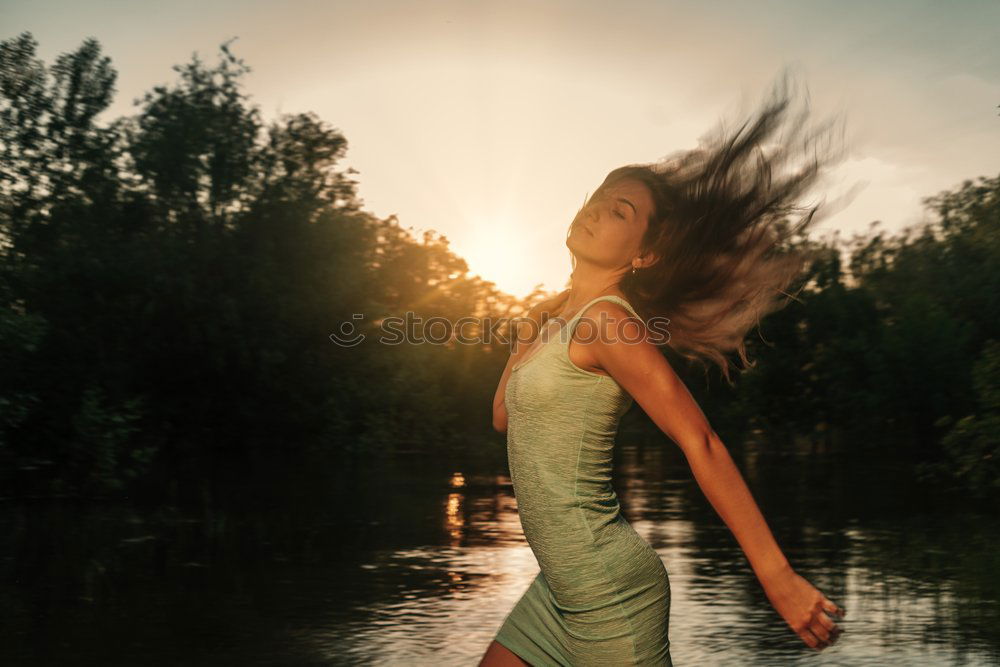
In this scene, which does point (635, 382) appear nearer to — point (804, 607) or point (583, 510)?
point (583, 510)

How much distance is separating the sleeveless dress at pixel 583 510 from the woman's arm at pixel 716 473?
0.09 metres

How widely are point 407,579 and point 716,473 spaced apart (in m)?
7.11

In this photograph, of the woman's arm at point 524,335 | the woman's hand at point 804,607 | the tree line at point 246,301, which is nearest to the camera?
the woman's hand at point 804,607

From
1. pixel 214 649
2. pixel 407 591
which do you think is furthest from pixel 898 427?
pixel 214 649

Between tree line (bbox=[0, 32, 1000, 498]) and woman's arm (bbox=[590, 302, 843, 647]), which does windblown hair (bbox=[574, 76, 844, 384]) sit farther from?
tree line (bbox=[0, 32, 1000, 498])

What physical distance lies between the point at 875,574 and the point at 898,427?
2233 centimetres

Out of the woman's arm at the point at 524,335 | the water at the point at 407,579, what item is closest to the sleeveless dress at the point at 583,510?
the woman's arm at the point at 524,335

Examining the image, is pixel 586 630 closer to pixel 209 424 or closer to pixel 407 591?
pixel 407 591

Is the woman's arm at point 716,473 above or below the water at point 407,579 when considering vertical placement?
above

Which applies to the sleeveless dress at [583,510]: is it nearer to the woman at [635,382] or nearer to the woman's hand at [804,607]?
the woman at [635,382]

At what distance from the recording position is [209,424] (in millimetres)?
25969

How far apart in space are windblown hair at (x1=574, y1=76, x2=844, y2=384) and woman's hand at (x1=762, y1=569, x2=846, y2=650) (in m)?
0.63

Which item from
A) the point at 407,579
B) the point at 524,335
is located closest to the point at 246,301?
the point at 407,579

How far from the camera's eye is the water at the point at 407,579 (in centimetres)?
693
